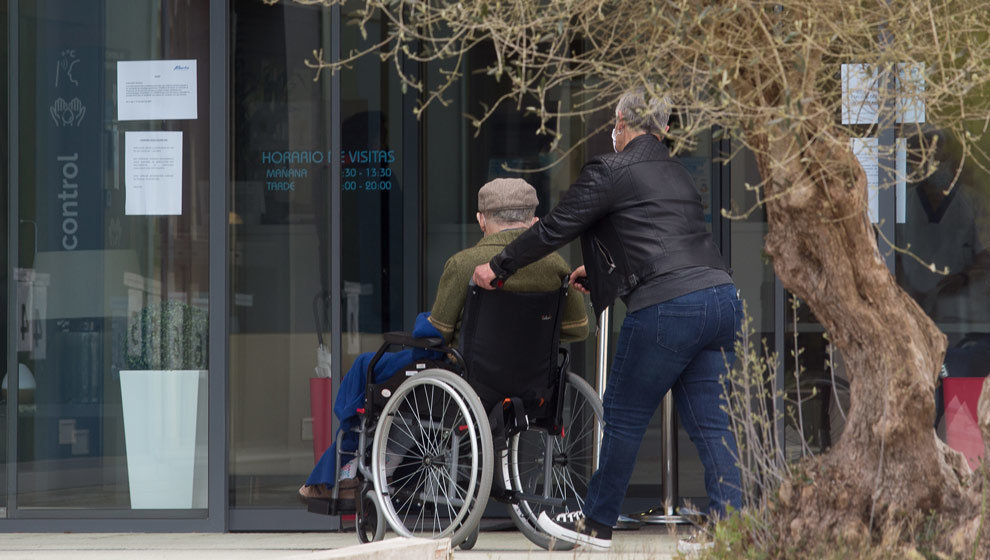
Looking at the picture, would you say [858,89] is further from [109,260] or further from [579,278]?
[109,260]

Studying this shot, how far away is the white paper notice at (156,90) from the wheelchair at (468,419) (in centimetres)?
208

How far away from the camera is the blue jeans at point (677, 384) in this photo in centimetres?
406

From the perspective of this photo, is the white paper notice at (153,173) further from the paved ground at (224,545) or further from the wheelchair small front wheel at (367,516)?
the wheelchair small front wheel at (367,516)

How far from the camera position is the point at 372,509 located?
483cm

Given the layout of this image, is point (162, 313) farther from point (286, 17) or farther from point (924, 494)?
point (924, 494)

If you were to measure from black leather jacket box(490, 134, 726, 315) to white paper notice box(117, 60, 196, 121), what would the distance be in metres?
2.48

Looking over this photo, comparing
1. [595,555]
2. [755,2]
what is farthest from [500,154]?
[755,2]

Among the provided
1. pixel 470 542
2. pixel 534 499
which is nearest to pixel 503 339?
pixel 534 499

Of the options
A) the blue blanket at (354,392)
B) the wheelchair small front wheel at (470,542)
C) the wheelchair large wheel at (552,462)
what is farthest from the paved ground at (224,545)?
the blue blanket at (354,392)

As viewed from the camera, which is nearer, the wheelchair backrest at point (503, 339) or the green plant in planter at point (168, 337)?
the wheelchair backrest at point (503, 339)

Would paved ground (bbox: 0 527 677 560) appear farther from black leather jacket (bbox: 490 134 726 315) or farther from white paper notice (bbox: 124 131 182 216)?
white paper notice (bbox: 124 131 182 216)

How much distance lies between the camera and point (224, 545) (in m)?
5.49

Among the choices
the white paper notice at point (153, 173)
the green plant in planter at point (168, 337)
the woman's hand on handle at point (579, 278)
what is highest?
the white paper notice at point (153, 173)

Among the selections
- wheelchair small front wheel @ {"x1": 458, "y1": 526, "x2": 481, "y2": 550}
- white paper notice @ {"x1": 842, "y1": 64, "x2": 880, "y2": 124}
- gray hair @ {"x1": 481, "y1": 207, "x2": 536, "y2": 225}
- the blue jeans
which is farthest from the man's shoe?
white paper notice @ {"x1": 842, "y1": 64, "x2": 880, "y2": 124}
